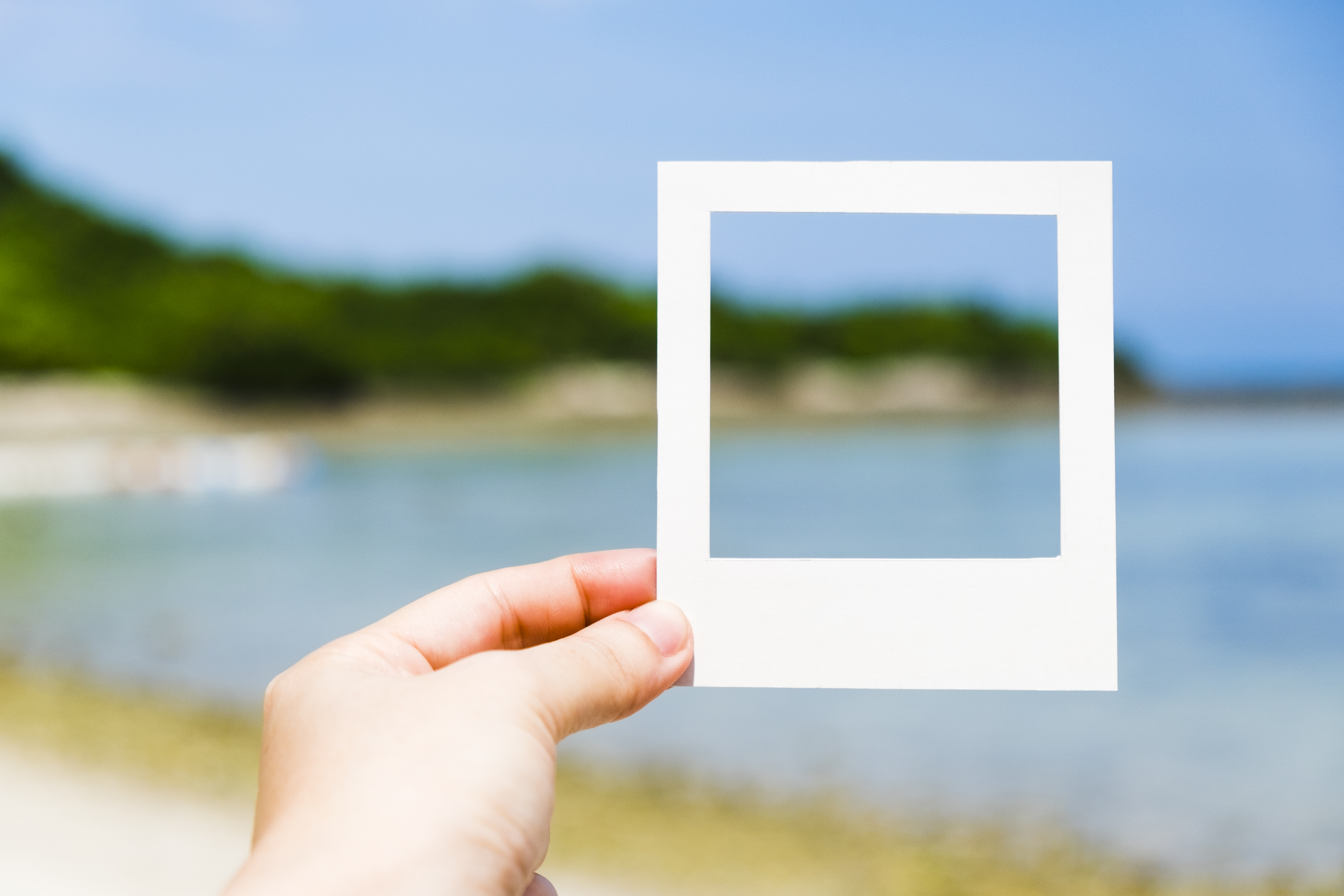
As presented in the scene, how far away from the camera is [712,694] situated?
6184 millimetres

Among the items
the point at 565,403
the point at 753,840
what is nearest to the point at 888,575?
the point at 753,840

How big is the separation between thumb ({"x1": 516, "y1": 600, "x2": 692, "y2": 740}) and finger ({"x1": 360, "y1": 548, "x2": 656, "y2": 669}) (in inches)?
5.8

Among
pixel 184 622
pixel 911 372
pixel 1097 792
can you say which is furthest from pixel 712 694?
pixel 911 372

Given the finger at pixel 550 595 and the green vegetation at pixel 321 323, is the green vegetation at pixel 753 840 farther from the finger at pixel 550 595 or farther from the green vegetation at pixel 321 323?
the green vegetation at pixel 321 323

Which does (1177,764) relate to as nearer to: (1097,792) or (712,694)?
(1097,792)

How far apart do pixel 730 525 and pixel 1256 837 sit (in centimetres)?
1004

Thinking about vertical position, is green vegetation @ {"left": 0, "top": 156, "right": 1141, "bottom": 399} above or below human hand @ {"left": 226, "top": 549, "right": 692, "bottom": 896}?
above

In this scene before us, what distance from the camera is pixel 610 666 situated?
49.6 inches

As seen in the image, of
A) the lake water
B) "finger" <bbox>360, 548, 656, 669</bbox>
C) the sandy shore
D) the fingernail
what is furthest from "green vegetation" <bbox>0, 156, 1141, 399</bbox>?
the fingernail

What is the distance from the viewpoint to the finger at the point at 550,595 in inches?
58.1

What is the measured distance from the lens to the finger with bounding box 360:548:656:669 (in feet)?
4.84

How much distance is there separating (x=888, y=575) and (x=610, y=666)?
41cm

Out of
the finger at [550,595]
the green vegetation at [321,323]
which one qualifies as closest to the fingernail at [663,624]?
the finger at [550,595]

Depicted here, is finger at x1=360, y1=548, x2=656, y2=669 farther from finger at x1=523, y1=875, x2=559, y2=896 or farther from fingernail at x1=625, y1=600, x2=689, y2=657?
finger at x1=523, y1=875, x2=559, y2=896
